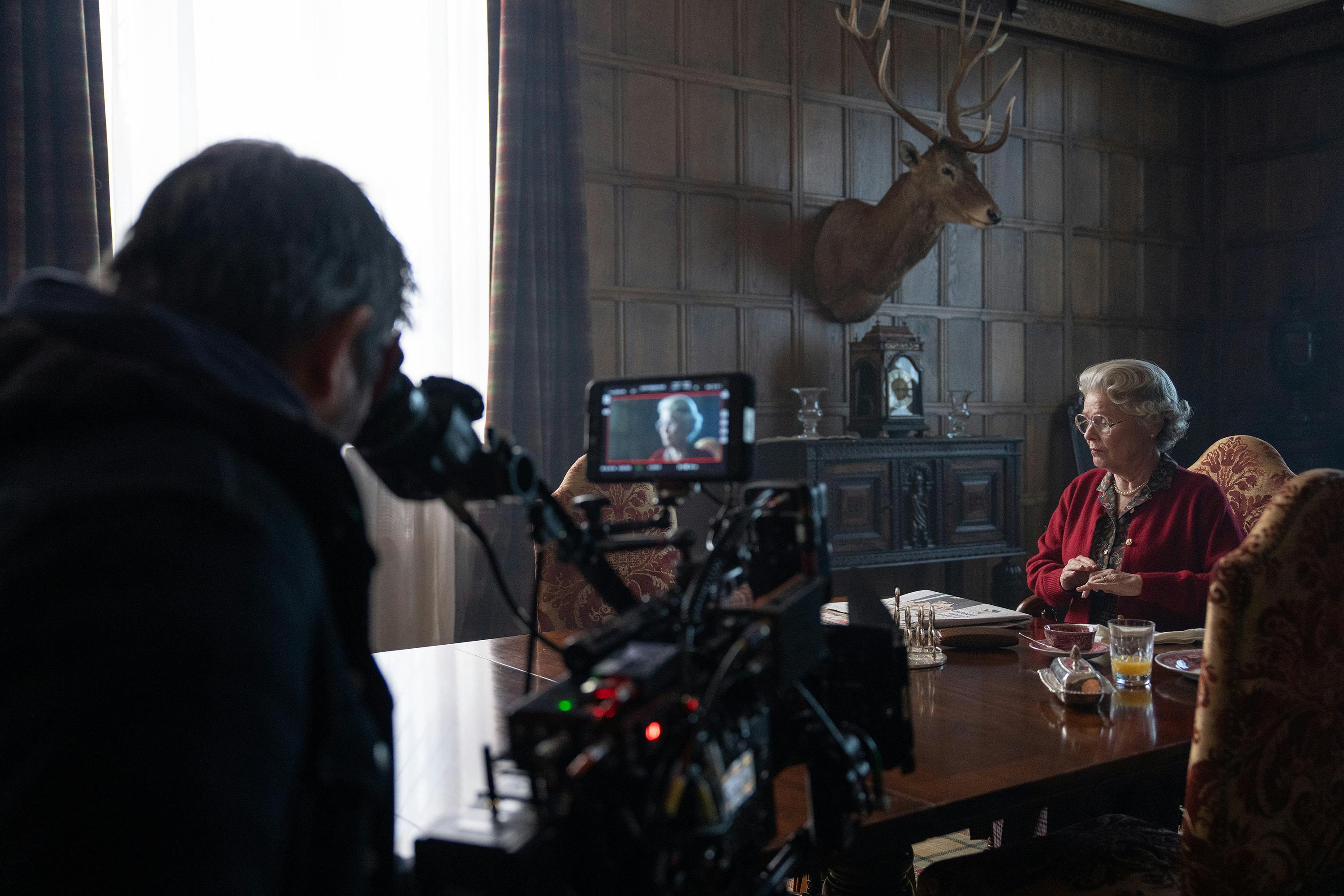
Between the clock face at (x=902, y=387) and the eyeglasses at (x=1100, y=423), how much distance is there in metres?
1.64

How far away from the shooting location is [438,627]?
359 centimetres

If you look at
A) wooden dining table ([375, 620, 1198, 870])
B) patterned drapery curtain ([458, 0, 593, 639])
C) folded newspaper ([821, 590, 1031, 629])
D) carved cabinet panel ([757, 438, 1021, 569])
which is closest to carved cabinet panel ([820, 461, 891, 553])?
carved cabinet panel ([757, 438, 1021, 569])

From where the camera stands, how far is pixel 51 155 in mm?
2914

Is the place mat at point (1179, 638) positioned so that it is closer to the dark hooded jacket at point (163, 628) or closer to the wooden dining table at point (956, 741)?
the wooden dining table at point (956, 741)

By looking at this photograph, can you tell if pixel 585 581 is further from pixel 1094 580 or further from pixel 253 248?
pixel 253 248

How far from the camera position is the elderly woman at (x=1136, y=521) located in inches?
87.0

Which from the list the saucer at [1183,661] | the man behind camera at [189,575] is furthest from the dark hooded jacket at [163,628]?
the saucer at [1183,661]

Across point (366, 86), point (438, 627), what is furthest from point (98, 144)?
point (438, 627)

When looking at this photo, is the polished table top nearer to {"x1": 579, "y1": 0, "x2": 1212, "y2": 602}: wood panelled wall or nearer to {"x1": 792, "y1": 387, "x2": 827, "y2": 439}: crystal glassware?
{"x1": 792, "y1": 387, "x2": 827, "y2": 439}: crystal glassware

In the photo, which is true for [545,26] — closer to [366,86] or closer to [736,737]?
[366,86]

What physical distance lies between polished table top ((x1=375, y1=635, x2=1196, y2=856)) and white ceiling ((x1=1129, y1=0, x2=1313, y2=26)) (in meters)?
4.73

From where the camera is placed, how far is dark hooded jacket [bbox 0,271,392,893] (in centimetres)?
46

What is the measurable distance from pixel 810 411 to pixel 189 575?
3.57 metres

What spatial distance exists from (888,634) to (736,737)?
27 cm
